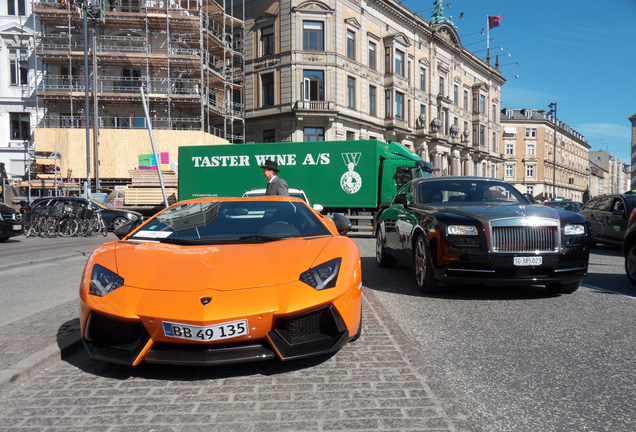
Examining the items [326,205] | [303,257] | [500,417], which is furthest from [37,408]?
[326,205]

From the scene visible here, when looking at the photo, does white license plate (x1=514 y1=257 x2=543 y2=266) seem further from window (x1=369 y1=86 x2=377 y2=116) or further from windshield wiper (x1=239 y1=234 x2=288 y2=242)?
window (x1=369 y1=86 x2=377 y2=116)

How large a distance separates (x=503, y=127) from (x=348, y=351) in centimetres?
8396


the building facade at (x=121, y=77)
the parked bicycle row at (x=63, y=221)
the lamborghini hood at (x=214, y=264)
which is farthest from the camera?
the building facade at (x=121, y=77)

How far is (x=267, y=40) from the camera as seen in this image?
35.0m

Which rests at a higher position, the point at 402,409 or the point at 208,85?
the point at 208,85

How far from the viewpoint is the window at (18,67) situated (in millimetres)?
34500

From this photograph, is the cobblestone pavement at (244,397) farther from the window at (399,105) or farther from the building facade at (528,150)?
the building facade at (528,150)

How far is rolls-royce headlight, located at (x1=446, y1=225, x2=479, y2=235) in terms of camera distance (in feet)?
18.5

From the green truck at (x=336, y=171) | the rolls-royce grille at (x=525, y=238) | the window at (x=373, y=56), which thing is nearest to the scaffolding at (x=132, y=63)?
the window at (x=373, y=56)

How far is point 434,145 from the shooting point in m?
46.1

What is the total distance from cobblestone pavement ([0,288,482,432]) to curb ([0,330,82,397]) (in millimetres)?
41

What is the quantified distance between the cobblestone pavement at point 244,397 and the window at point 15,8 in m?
39.3

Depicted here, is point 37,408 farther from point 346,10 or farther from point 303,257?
point 346,10

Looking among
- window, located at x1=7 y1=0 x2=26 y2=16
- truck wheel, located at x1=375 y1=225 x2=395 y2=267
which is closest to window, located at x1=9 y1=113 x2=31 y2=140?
window, located at x1=7 y1=0 x2=26 y2=16
